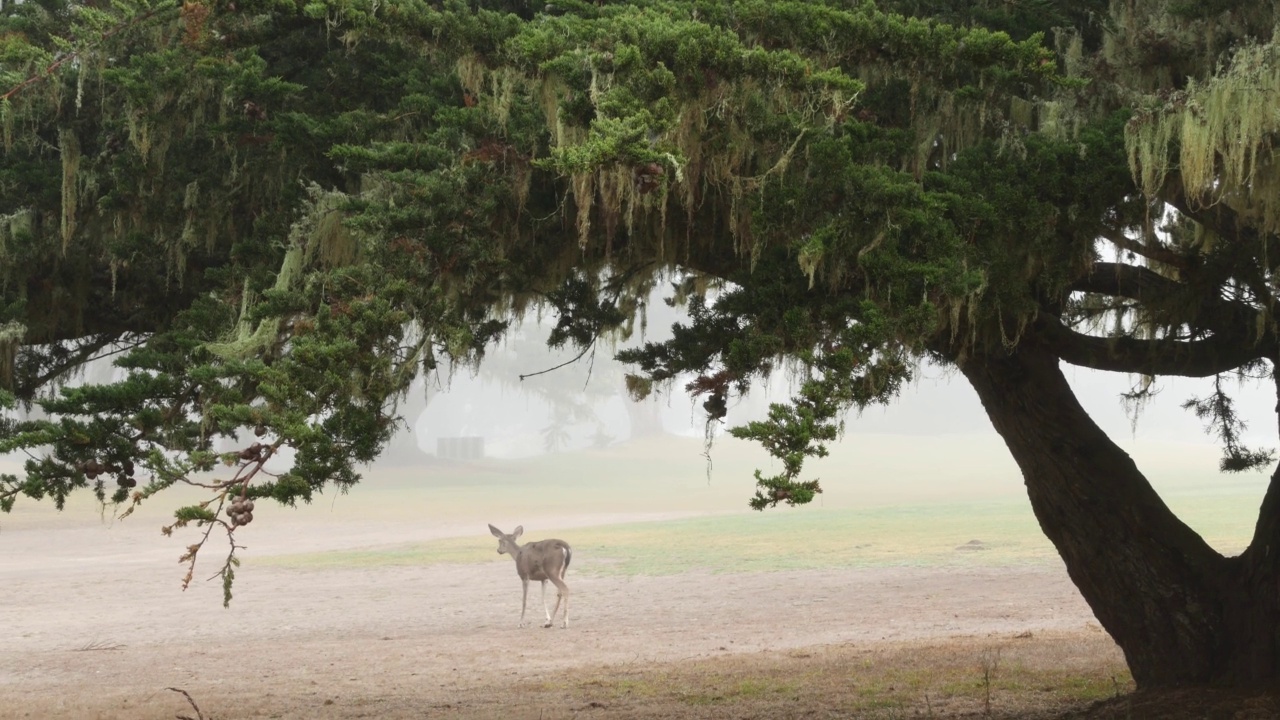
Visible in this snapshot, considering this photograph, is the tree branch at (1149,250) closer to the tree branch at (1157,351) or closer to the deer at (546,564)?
the tree branch at (1157,351)

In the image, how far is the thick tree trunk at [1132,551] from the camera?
7.75 metres

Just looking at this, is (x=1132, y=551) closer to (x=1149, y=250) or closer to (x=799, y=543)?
(x=1149, y=250)

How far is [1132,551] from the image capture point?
8.10 metres

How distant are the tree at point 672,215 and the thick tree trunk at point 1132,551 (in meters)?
0.02

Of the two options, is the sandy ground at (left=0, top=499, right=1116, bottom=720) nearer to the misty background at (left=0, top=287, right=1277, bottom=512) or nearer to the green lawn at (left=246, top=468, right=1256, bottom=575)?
the green lawn at (left=246, top=468, right=1256, bottom=575)

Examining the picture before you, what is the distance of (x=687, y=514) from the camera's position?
39531 mm

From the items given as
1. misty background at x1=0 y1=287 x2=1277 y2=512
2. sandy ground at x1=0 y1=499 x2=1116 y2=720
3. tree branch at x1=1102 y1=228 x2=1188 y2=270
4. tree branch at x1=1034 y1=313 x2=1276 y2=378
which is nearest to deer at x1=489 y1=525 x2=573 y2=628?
sandy ground at x1=0 y1=499 x2=1116 y2=720

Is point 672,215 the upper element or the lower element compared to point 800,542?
upper

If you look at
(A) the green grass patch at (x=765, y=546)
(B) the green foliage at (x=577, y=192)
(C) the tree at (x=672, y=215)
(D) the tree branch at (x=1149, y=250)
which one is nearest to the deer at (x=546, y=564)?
(A) the green grass patch at (x=765, y=546)

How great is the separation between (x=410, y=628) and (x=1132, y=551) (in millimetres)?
10588

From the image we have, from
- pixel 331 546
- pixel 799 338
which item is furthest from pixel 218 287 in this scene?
pixel 331 546

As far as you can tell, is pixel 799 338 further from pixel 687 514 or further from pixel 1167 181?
pixel 687 514

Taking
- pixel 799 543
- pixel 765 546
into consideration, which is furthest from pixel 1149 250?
pixel 799 543

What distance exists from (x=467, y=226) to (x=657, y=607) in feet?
41.9
